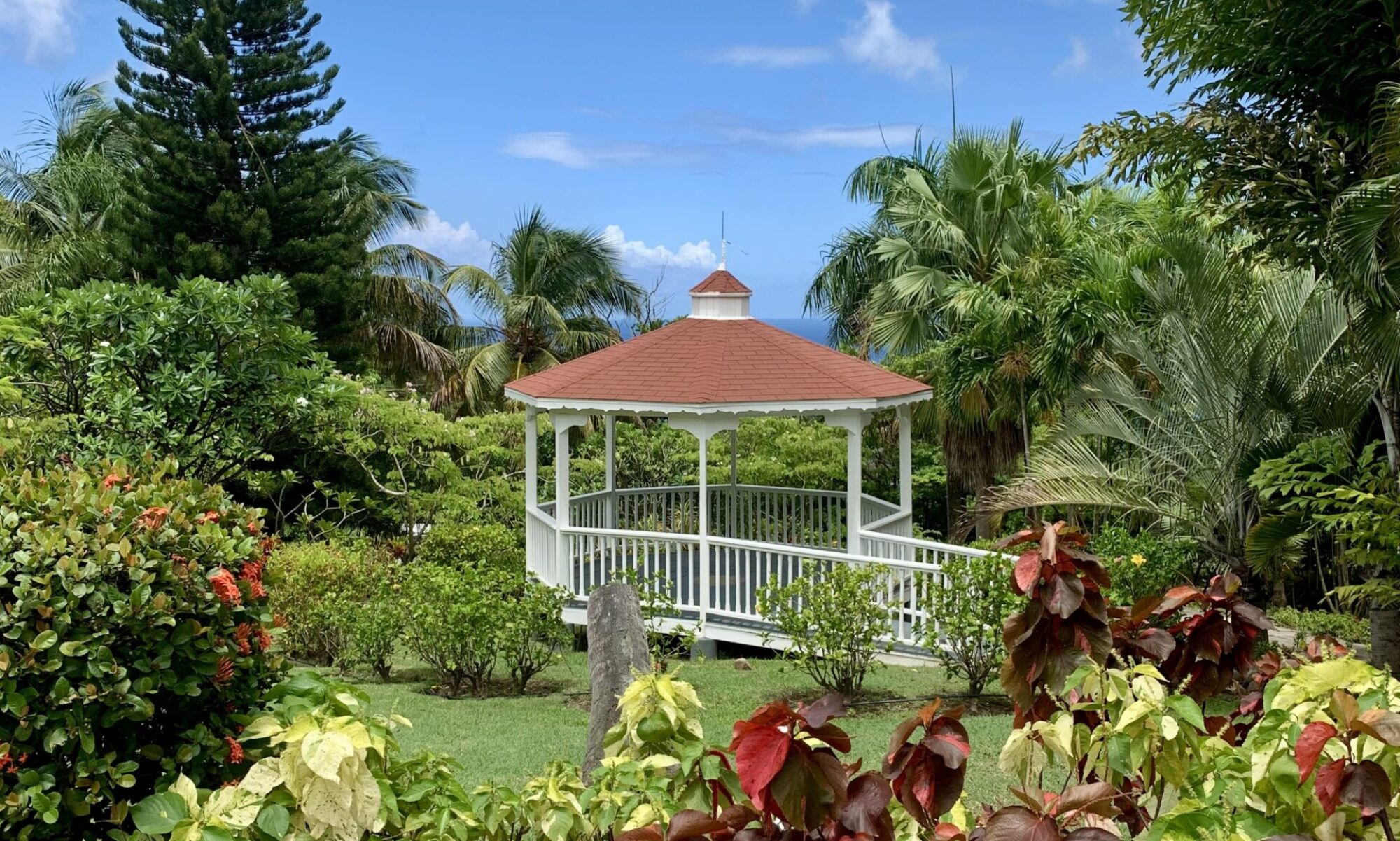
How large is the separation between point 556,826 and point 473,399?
25499 millimetres

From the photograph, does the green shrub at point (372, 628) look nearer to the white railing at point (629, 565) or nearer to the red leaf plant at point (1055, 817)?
the white railing at point (629, 565)

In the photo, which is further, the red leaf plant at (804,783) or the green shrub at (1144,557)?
the green shrub at (1144,557)

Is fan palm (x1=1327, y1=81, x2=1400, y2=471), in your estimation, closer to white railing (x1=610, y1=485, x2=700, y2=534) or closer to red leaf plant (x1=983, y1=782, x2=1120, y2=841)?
red leaf plant (x1=983, y1=782, x2=1120, y2=841)

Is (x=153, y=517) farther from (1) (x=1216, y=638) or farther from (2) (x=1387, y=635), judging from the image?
(2) (x=1387, y=635)

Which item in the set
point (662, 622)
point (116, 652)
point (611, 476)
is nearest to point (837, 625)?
point (662, 622)

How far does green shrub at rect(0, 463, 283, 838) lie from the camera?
3373mm

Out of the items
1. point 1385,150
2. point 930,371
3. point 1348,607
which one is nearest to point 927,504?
point 930,371

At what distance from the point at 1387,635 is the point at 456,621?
695cm

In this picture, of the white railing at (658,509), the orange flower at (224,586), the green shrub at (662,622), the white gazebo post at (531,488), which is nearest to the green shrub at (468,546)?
the white gazebo post at (531,488)

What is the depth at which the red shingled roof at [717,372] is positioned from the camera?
1149cm

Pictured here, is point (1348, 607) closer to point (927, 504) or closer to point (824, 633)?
point (824, 633)

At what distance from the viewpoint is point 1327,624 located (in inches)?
469

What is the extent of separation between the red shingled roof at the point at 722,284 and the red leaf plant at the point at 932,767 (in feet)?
35.8

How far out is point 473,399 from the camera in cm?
2780
